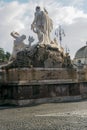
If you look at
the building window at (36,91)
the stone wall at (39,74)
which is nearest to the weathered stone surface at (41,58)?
the stone wall at (39,74)

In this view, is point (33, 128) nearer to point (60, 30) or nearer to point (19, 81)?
point (19, 81)

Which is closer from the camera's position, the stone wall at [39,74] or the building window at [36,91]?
the stone wall at [39,74]

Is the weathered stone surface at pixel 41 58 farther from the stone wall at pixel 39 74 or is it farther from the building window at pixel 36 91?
the building window at pixel 36 91

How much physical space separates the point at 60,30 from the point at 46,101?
28.6 m

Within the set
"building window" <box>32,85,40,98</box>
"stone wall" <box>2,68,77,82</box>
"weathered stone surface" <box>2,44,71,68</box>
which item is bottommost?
"building window" <box>32,85,40,98</box>

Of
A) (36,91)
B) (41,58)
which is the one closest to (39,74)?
(36,91)

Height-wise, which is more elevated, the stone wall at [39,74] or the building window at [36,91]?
the stone wall at [39,74]

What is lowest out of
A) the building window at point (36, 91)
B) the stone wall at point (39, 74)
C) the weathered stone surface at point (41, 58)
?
the building window at point (36, 91)

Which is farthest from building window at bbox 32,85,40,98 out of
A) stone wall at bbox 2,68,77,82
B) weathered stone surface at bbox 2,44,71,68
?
weathered stone surface at bbox 2,44,71,68

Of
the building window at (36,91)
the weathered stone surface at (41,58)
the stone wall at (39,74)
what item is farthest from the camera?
the weathered stone surface at (41,58)

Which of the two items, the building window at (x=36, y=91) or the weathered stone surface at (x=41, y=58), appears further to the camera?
the weathered stone surface at (x=41, y=58)

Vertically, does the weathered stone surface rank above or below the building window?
above

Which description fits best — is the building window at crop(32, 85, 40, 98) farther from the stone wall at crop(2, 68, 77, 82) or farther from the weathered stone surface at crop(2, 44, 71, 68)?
the weathered stone surface at crop(2, 44, 71, 68)

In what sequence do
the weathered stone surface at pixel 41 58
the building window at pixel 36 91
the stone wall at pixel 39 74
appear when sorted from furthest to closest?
the weathered stone surface at pixel 41 58 → the building window at pixel 36 91 → the stone wall at pixel 39 74
